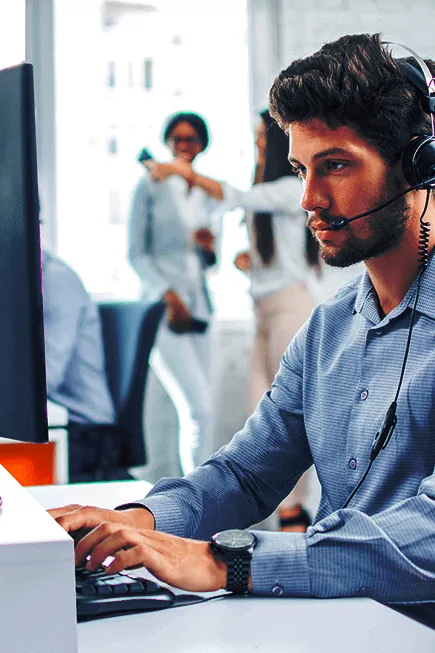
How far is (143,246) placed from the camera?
3.33 m

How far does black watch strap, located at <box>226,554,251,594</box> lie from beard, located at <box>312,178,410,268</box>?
1.42 ft

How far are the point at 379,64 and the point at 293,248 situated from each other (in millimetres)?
2164

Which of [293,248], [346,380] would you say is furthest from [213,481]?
[293,248]

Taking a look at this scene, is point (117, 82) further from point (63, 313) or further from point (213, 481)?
point (213, 481)

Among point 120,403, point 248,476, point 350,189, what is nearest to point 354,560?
point 248,476

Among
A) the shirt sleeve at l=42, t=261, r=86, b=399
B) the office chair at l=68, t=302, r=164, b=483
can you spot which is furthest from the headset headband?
the shirt sleeve at l=42, t=261, r=86, b=399

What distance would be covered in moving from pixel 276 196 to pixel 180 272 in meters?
0.46

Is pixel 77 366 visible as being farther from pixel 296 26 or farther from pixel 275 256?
pixel 296 26

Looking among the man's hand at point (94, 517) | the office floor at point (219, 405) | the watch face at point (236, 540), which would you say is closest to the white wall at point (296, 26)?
the office floor at point (219, 405)

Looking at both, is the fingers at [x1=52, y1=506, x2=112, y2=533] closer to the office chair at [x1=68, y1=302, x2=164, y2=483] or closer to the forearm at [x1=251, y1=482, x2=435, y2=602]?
the forearm at [x1=251, y1=482, x2=435, y2=602]

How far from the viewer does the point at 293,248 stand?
3.30 metres

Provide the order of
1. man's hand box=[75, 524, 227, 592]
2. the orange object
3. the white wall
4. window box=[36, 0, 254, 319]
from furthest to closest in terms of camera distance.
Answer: the white wall → window box=[36, 0, 254, 319] → the orange object → man's hand box=[75, 524, 227, 592]

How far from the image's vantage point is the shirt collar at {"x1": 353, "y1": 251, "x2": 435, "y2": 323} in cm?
110

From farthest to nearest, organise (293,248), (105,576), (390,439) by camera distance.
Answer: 1. (293,248)
2. (390,439)
3. (105,576)
